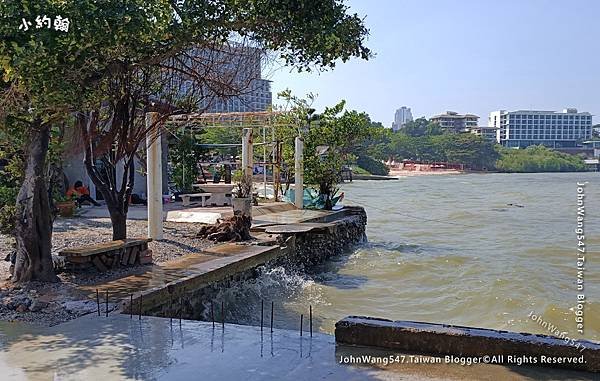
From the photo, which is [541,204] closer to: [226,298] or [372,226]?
[372,226]

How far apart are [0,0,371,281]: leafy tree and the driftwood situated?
4.07 meters

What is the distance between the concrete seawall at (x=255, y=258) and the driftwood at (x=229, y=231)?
1.46 feet

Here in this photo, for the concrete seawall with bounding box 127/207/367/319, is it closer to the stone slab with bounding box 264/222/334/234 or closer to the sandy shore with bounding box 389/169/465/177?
the stone slab with bounding box 264/222/334/234

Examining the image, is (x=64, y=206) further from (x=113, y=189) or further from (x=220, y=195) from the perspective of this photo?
(x=113, y=189)

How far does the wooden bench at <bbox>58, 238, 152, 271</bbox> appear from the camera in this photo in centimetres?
798

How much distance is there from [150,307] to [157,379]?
2497 mm

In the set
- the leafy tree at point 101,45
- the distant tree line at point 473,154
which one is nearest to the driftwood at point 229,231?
the leafy tree at point 101,45

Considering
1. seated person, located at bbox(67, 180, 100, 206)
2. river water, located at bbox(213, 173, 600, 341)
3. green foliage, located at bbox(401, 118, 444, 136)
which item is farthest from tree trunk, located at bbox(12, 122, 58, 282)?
green foliage, located at bbox(401, 118, 444, 136)

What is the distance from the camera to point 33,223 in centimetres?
734

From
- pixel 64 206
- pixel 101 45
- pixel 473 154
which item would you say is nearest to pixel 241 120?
pixel 64 206

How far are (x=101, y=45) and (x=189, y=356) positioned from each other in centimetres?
290

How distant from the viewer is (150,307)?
696cm

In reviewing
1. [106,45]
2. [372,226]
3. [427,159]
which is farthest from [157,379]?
[427,159]

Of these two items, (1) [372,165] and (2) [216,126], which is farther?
(1) [372,165]
